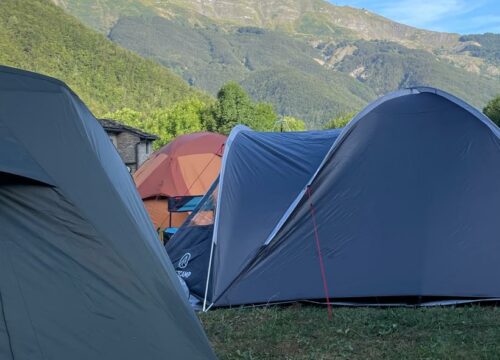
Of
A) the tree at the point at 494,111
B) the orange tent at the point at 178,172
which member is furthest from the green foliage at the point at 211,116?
the orange tent at the point at 178,172

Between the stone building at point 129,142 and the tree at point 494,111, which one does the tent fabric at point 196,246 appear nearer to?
the stone building at point 129,142

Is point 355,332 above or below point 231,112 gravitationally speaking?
above

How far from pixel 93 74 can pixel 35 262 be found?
6460cm

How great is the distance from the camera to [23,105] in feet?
9.80

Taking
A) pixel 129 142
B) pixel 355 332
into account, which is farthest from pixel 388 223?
pixel 129 142

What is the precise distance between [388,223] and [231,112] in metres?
41.0

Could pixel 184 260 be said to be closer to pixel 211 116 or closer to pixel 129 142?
pixel 129 142

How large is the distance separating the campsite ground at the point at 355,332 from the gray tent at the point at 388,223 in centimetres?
20

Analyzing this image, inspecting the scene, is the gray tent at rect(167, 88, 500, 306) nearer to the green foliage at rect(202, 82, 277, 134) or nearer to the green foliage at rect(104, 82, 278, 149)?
the green foliage at rect(104, 82, 278, 149)

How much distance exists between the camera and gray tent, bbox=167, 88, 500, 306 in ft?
16.4

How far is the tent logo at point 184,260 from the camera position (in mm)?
5704

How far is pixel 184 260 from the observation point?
18.8 feet

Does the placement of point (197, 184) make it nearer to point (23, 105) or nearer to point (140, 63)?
point (23, 105)

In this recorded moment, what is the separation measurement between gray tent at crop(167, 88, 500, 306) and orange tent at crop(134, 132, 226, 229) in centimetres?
402
